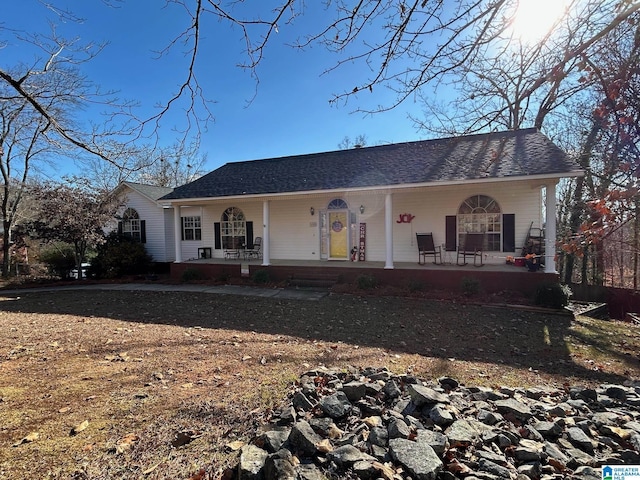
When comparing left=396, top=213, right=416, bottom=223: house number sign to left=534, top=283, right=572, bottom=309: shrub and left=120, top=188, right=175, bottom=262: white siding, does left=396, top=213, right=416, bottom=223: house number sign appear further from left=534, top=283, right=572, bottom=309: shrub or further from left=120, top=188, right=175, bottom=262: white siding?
left=120, top=188, right=175, bottom=262: white siding

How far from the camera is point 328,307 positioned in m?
8.05

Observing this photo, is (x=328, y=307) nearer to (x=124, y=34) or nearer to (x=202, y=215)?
(x=124, y=34)

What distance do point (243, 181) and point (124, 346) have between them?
923 centimetres

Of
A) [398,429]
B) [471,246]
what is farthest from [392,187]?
[398,429]

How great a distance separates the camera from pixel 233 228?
1398 centimetres

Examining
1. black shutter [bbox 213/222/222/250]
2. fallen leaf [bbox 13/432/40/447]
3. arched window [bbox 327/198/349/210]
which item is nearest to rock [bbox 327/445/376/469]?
fallen leaf [bbox 13/432/40/447]

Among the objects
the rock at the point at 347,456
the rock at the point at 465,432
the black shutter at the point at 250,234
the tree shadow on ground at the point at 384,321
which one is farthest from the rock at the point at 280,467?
the black shutter at the point at 250,234

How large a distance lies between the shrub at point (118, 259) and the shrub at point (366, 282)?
10.6 metres

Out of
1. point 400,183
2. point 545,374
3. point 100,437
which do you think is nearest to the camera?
point 100,437

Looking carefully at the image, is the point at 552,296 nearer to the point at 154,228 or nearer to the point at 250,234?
the point at 250,234

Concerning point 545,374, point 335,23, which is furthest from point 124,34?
Result: point 545,374

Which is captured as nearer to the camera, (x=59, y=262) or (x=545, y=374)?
(x=545, y=374)

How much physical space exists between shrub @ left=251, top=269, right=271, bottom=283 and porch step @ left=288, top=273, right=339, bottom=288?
79 centimetres

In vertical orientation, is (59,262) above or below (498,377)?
above
